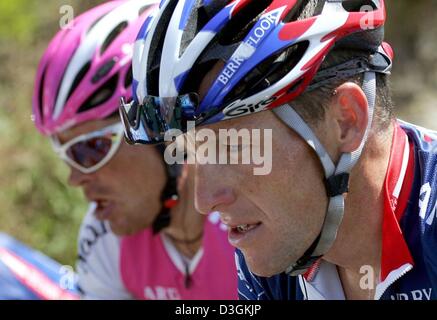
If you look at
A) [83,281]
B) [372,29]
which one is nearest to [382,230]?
[372,29]

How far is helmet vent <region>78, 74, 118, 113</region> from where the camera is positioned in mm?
4039

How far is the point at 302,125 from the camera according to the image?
7.43 ft

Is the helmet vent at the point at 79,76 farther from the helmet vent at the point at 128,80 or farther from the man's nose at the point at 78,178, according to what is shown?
the man's nose at the point at 78,178

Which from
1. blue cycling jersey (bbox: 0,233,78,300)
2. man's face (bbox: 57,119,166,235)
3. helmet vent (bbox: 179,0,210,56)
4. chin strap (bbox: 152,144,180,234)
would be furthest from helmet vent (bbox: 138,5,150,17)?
helmet vent (bbox: 179,0,210,56)

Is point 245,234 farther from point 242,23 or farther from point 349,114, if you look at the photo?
point 242,23

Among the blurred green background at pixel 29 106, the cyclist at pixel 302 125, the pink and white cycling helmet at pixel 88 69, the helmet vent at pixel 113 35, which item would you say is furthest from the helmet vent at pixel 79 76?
the blurred green background at pixel 29 106

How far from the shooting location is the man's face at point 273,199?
90.1 inches

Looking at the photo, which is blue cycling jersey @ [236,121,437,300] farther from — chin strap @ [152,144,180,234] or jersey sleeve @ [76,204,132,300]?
jersey sleeve @ [76,204,132,300]

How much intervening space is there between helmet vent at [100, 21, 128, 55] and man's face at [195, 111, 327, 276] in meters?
1.96

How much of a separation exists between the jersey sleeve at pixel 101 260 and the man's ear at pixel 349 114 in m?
2.22
